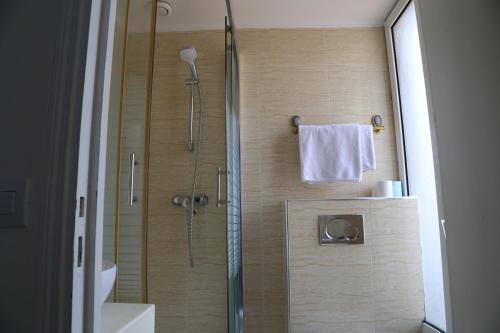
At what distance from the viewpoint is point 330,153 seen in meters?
2.23

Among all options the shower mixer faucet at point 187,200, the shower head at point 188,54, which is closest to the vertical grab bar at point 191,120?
the shower head at point 188,54

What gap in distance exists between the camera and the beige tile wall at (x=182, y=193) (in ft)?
7.16

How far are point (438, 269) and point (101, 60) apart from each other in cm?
214

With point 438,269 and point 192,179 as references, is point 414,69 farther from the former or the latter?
point 192,179

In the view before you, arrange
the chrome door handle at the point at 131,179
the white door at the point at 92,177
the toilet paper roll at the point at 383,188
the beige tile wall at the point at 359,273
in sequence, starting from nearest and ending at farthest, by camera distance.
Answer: the white door at the point at 92,177
the chrome door handle at the point at 131,179
the beige tile wall at the point at 359,273
the toilet paper roll at the point at 383,188

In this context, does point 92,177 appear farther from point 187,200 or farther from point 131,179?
point 187,200

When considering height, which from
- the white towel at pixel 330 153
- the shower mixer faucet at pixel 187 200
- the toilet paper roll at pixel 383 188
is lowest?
the shower mixer faucet at pixel 187 200

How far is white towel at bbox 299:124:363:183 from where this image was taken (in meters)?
2.21

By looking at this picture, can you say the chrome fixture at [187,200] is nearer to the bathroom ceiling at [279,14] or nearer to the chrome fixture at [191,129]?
the chrome fixture at [191,129]

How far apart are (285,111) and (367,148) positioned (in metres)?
0.67

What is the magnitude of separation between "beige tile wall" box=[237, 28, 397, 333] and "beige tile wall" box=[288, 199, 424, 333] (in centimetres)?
32

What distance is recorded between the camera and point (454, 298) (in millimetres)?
790

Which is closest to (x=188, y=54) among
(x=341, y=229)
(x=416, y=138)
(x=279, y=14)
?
(x=279, y=14)

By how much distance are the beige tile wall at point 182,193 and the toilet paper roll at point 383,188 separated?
1.11 meters
